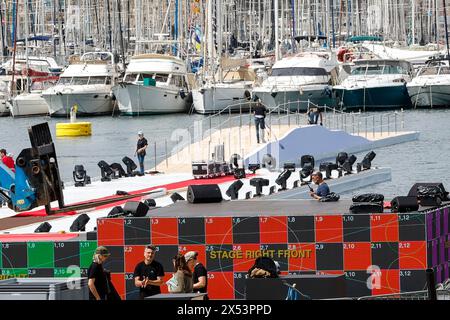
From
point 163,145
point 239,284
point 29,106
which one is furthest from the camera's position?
point 29,106

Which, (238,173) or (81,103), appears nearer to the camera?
(238,173)

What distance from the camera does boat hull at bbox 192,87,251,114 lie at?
3696 inches

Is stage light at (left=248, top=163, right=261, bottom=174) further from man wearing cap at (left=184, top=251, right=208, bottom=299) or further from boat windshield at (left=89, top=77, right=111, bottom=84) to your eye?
boat windshield at (left=89, top=77, right=111, bottom=84)

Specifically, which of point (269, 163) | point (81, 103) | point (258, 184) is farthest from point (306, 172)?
point (81, 103)

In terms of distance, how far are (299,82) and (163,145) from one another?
29358 millimetres

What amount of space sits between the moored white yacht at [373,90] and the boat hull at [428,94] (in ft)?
2.73

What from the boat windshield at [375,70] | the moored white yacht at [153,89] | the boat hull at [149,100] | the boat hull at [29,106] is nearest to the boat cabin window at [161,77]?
the moored white yacht at [153,89]

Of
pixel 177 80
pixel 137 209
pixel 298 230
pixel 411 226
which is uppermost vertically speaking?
pixel 137 209

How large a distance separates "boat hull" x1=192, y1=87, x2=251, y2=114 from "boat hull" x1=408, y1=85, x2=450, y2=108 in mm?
10487

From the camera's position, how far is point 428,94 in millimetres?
95562

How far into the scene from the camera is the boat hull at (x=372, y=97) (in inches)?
3755

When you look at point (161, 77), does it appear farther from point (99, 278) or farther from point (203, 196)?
point (99, 278)
